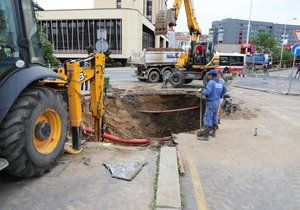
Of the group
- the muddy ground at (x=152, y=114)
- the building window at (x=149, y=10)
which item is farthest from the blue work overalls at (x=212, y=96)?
the building window at (x=149, y=10)

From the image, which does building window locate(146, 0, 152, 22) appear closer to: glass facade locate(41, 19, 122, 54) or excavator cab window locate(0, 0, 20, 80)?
glass facade locate(41, 19, 122, 54)

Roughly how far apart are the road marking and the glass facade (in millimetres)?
45967

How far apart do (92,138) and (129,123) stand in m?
4.78

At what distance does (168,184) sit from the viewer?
15.1ft

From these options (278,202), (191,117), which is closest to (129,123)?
(191,117)

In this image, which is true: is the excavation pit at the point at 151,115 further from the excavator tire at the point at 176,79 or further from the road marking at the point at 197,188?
the road marking at the point at 197,188

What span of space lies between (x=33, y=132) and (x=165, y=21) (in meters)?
15.5

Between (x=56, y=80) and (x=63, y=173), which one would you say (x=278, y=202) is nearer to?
(x=63, y=173)

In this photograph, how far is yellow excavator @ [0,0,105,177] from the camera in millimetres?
3959

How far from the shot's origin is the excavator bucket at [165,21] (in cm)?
1806

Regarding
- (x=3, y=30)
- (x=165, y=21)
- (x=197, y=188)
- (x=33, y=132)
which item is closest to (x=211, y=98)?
(x=197, y=188)

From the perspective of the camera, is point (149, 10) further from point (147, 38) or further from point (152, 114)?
point (152, 114)

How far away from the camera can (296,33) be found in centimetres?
1620

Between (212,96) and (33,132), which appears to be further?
(212,96)
